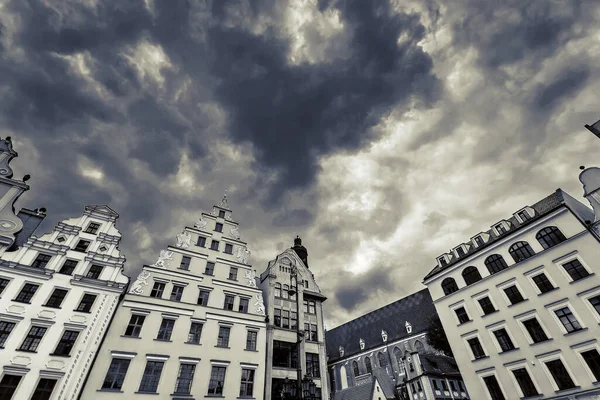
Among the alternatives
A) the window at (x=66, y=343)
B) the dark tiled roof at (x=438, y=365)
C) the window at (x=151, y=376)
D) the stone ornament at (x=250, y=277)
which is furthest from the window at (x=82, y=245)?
the dark tiled roof at (x=438, y=365)

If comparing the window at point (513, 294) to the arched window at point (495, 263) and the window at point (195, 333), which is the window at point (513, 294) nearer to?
the arched window at point (495, 263)

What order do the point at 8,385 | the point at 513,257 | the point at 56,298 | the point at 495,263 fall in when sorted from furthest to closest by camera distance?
the point at 495,263, the point at 513,257, the point at 56,298, the point at 8,385

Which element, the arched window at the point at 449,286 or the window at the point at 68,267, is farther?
the arched window at the point at 449,286

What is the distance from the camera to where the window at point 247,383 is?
24.6 m

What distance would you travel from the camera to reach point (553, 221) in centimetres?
2773

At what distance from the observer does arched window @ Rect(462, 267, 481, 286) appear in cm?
3240

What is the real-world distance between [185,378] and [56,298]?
1220 cm

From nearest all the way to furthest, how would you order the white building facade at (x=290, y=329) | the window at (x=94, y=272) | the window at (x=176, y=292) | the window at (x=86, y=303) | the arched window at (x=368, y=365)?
the window at (x=86, y=303) → the window at (x=94, y=272) → the window at (x=176, y=292) → the white building facade at (x=290, y=329) → the arched window at (x=368, y=365)

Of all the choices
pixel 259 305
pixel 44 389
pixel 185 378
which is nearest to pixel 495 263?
pixel 259 305

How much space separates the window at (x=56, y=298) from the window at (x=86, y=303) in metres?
1.32

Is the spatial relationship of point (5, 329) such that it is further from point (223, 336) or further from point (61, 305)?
point (223, 336)

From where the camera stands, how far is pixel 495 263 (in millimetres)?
31188

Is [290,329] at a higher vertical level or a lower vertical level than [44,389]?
higher

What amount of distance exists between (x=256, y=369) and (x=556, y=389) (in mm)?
26326
